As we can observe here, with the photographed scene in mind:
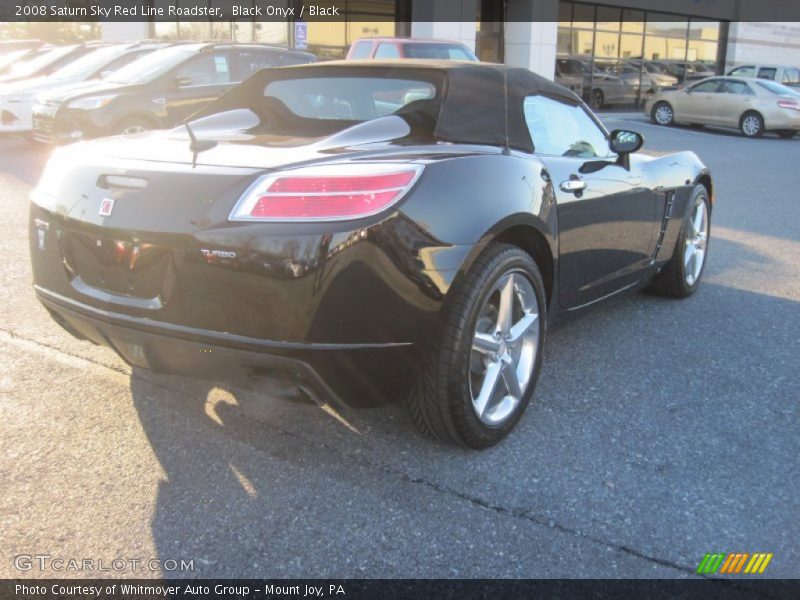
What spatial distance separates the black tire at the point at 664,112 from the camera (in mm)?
22075

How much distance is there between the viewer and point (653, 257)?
4.63 metres

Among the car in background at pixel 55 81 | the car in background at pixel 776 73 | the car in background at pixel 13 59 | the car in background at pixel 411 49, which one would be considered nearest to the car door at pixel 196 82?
the car in background at pixel 55 81

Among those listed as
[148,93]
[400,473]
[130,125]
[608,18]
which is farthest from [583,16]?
[400,473]

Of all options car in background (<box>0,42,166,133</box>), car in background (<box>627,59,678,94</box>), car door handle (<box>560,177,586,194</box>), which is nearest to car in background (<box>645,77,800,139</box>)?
car in background (<box>627,59,678,94</box>)

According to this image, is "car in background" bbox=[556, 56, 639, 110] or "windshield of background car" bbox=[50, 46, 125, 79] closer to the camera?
"windshield of background car" bbox=[50, 46, 125, 79]

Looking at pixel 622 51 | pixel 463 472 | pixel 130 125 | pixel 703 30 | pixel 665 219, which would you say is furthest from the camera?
pixel 703 30

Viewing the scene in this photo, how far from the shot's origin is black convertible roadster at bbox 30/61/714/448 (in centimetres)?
254

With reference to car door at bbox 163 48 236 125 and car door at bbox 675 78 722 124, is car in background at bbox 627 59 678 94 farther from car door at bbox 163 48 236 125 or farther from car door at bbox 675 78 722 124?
car door at bbox 163 48 236 125

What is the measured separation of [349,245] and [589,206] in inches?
65.5

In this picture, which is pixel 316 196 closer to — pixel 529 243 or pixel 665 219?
pixel 529 243

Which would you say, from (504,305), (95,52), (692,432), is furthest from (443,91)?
(95,52)

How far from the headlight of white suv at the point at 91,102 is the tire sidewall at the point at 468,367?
9.14 meters

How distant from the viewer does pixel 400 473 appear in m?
2.90

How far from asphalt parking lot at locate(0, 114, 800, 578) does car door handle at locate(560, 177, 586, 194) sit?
904mm
